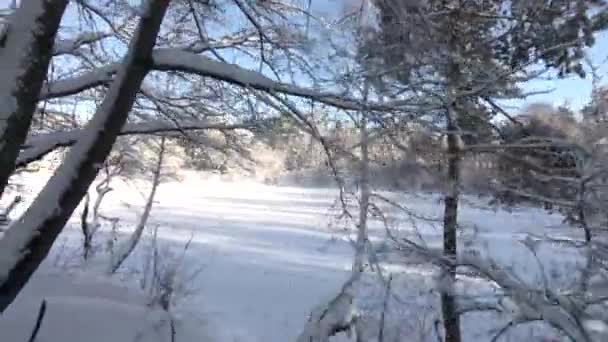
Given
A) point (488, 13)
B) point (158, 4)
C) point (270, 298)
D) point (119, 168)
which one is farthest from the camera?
point (270, 298)

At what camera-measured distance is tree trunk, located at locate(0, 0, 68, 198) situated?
3111 millimetres

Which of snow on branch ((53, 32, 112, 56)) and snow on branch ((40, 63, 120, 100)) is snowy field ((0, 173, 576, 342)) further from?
snow on branch ((53, 32, 112, 56))

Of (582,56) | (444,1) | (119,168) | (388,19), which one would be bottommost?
(119,168)

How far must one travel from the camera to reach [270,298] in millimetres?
13570

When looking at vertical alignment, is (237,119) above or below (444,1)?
below

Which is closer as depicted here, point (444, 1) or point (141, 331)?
point (141, 331)

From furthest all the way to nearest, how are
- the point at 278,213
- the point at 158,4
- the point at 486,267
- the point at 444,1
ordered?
the point at 278,213
the point at 444,1
the point at 486,267
the point at 158,4

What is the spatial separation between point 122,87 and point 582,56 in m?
6.53

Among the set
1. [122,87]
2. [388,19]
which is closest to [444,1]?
[388,19]

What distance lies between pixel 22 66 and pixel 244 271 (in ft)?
44.5

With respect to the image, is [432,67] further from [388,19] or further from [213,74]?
[213,74]

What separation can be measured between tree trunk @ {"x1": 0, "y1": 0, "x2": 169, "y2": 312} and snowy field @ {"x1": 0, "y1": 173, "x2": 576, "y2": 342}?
1.39 m

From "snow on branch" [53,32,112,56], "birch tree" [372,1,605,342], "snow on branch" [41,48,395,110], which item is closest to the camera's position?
"snow on branch" [41,48,395,110]

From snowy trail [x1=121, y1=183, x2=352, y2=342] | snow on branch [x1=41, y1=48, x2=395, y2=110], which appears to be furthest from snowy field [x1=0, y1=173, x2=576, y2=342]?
snow on branch [x1=41, y1=48, x2=395, y2=110]
